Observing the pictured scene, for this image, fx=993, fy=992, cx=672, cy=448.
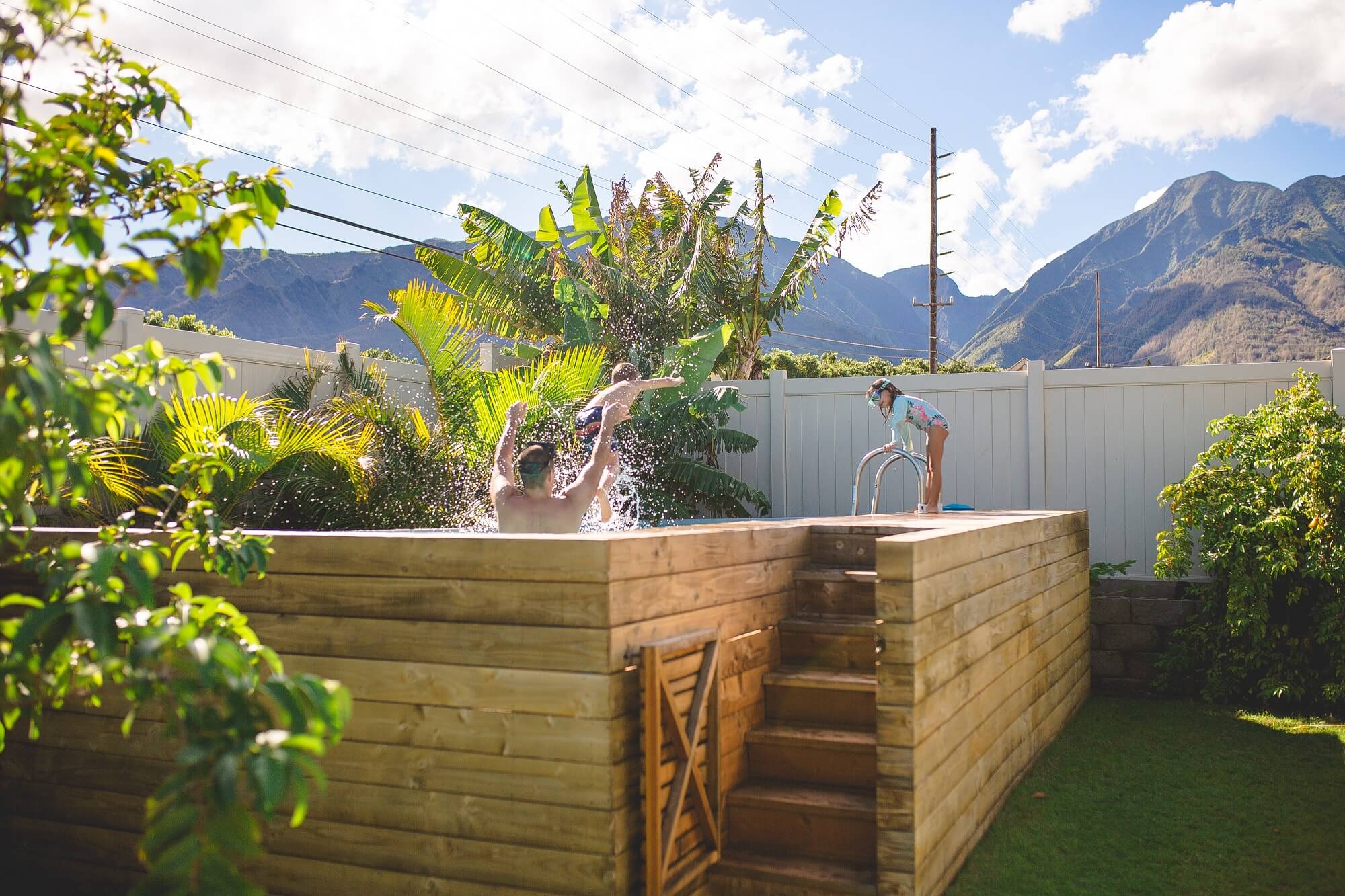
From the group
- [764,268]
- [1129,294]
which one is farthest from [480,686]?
[1129,294]

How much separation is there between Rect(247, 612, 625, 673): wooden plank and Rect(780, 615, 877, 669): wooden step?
1387 millimetres

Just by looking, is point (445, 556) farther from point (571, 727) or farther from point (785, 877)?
point (785, 877)

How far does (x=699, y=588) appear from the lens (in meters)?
3.34

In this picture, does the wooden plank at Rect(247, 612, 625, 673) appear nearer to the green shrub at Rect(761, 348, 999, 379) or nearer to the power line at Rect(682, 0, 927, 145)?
the power line at Rect(682, 0, 927, 145)

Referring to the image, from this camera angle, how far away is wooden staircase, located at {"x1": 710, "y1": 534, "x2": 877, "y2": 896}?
10.6 ft

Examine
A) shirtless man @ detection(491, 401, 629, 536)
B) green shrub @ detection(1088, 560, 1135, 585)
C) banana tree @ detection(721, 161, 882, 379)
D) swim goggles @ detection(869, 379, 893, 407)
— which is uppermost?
banana tree @ detection(721, 161, 882, 379)

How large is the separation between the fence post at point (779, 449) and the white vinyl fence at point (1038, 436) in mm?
11

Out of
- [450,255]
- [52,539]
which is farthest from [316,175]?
[52,539]

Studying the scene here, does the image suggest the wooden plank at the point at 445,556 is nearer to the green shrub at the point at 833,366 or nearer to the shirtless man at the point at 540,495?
the shirtless man at the point at 540,495

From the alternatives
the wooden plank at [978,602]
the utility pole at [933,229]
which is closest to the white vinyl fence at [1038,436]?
the wooden plank at [978,602]

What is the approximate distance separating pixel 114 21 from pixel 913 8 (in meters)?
14.9

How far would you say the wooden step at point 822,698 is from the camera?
12.1ft

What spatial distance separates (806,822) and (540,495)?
1.79 m

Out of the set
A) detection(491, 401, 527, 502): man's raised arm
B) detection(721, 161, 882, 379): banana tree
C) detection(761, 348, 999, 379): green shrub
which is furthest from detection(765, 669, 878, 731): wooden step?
detection(761, 348, 999, 379): green shrub
